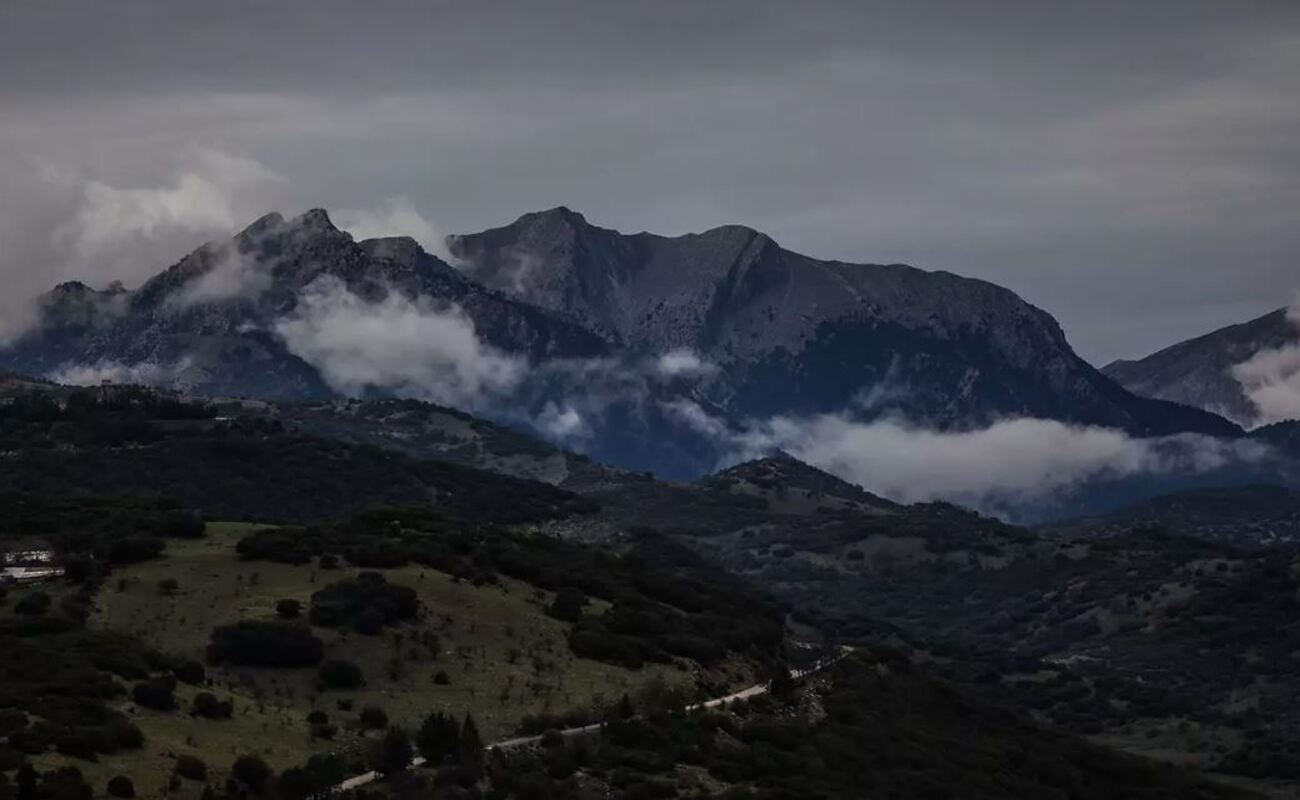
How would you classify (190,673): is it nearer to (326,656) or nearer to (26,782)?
(326,656)

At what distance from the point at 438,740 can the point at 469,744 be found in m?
1.13

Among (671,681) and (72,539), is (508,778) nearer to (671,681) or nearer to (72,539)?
(671,681)

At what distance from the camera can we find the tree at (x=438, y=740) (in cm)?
6806

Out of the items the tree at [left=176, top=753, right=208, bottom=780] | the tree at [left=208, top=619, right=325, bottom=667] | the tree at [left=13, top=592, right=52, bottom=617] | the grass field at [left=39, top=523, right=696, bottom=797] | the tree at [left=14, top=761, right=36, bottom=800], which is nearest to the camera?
the tree at [left=14, top=761, right=36, bottom=800]

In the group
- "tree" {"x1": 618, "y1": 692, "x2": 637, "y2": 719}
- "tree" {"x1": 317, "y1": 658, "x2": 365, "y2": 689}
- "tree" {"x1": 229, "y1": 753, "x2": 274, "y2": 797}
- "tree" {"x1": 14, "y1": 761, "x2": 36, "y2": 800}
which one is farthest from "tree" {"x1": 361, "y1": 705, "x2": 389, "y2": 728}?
"tree" {"x1": 14, "y1": 761, "x2": 36, "y2": 800}

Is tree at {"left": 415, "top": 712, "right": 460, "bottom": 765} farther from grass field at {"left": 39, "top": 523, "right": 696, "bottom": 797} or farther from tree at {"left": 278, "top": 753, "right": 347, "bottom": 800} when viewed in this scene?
tree at {"left": 278, "top": 753, "right": 347, "bottom": 800}

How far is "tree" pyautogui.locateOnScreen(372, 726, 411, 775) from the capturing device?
216 ft

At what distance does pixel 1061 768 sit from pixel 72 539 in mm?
54945

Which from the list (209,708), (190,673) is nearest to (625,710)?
(190,673)

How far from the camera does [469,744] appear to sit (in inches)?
2719

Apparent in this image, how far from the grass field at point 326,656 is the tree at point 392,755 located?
2.85 meters

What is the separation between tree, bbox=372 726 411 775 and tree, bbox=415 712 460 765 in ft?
3.60

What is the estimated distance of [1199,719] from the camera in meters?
175

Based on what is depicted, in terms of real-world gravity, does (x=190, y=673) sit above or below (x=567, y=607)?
below
